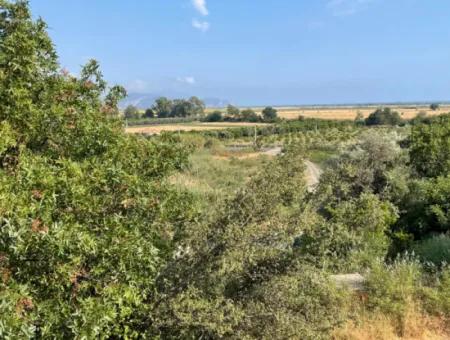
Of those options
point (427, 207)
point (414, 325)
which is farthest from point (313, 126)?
point (414, 325)

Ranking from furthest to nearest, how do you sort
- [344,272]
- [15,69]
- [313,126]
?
[313,126] → [344,272] → [15,69]

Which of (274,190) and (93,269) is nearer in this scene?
(93,269)

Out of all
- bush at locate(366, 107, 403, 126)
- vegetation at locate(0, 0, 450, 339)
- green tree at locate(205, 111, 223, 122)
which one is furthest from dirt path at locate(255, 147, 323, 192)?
green tree at locate(205, 111, 223, 122)

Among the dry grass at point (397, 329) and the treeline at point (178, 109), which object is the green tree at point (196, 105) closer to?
the treeline at point (178, 109)

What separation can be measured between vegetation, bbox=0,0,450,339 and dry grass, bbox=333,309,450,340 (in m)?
0.02

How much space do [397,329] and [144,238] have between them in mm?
4305

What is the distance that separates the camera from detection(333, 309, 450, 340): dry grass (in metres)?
6.73

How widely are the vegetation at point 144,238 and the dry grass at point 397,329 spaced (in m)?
0.02

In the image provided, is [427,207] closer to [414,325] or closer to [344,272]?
[344,272]

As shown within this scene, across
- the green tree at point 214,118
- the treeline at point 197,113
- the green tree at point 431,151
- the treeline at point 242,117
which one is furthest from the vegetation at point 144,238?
the green tree at point 214,118

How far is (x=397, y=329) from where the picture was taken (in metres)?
6.92

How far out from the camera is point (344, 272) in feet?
28.5

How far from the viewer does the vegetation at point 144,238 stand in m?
3.36

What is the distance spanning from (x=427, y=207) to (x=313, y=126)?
69849 millimetres
